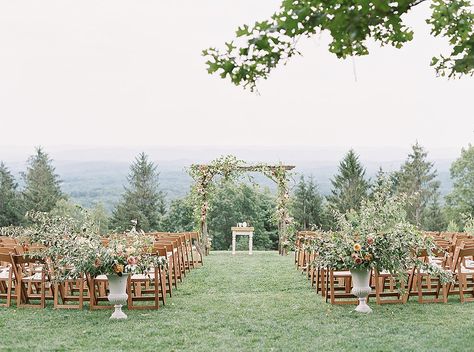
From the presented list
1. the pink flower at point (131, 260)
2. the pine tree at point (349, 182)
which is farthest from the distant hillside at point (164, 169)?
the pink flower at point (131, 260)

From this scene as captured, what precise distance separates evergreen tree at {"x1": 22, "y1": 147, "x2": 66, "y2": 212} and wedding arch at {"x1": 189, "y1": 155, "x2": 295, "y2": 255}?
26212 mm

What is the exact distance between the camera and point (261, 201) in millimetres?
41562

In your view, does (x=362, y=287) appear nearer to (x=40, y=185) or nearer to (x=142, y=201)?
(x=142, y=201)

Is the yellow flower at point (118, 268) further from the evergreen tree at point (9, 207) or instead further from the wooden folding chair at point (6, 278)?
the evergreen tree at point (9, 207)

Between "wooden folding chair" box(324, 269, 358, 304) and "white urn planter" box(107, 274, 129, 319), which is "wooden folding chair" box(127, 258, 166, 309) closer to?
"white urn planter" box(107, 274, 129, 319)

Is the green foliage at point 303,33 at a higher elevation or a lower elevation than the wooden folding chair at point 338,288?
higher

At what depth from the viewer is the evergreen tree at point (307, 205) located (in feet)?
133

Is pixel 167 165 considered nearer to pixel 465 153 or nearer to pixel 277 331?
pixel 465 153

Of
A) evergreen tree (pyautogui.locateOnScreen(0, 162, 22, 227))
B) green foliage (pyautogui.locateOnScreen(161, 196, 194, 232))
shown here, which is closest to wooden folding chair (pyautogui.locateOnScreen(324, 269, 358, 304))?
green foliage (pyautogui.locateOnScreen(161, 196, 194, 232))

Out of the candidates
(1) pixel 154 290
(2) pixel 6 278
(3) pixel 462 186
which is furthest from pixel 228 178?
(3) pixel 462 186

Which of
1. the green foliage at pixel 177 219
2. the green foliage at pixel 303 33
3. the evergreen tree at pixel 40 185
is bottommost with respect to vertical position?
the green foliage at pixel 177 219

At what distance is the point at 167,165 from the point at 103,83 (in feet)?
43.6

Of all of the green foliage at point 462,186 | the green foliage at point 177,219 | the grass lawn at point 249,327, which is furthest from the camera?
the green foliage at point 462,186

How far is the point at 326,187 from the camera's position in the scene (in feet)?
148
